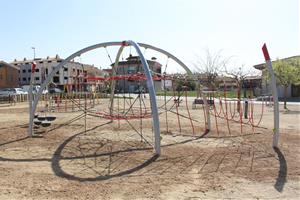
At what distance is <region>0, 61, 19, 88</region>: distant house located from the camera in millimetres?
63434

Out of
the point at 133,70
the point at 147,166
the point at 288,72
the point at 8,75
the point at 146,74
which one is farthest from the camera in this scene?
the point at 8,75

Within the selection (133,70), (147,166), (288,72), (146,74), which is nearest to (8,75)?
(133,70)

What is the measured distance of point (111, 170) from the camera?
21.9ft

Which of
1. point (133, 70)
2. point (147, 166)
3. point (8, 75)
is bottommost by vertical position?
point (147, 166)

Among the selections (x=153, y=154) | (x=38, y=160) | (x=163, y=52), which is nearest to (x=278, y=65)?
(x=163, y=52)

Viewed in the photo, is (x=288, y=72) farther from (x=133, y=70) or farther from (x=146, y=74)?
(x=146, y=74)

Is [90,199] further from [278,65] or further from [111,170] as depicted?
[278,65]

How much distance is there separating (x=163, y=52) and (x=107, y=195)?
286 inches

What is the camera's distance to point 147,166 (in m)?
6.94

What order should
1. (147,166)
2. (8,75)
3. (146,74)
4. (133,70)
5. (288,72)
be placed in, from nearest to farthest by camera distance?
(147,166)
(146,74)
(288,72)
(133,70)
(8,75)

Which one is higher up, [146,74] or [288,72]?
[288,72]

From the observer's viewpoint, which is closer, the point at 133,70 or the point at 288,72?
the point at 288,72

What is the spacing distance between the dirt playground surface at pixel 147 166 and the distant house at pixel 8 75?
57585 mm

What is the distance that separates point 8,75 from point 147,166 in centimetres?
6414
